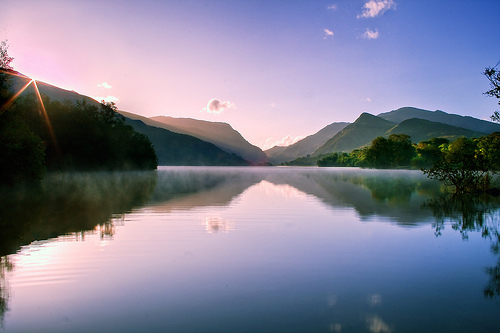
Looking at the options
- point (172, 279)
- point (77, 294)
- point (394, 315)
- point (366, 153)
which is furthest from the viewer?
point (366, 153)

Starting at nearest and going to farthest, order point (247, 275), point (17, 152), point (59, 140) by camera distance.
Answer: point (247, 275)
point (17, 152)
point (59, 140)

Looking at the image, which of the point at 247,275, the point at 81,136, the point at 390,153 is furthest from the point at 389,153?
the point at 247,275

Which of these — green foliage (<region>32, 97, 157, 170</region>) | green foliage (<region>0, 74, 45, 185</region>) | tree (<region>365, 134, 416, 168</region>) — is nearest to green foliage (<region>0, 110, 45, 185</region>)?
green foliage (<region>0, 74, 45, 185</region>)

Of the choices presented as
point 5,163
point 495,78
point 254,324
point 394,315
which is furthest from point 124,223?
point 495,78

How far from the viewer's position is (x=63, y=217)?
18.4m

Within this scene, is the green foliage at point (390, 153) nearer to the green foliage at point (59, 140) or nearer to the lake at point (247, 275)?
the green foliage at point (59, 140)

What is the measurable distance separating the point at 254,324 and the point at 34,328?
12.9ft

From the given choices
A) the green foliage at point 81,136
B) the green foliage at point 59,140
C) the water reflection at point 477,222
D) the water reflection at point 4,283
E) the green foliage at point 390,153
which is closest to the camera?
the water reflection at point 4,283

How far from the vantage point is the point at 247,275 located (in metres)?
8.99

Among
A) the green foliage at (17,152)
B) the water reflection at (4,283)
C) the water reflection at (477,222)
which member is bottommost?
the water reflection at (477,222)

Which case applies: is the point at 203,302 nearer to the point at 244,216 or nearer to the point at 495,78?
the point at 244,216

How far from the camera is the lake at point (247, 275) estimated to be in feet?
20.8

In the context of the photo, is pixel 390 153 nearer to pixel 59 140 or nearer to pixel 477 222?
pixel 59 140

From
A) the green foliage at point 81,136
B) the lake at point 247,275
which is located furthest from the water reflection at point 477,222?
the green foliage at point 81,136
